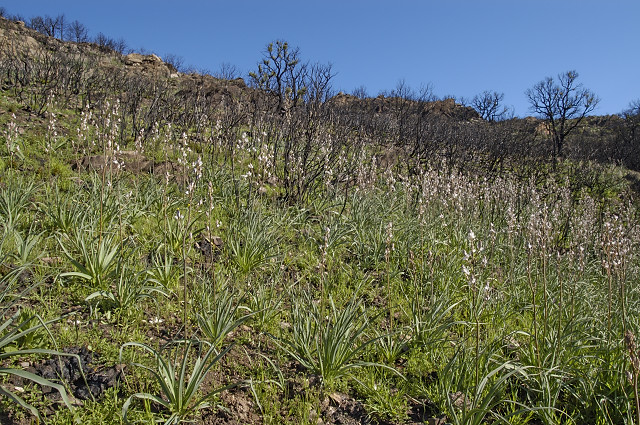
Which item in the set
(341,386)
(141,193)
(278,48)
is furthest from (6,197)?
(278,48)

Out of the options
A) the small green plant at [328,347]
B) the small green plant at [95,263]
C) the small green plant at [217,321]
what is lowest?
the small green plant at [328,347]

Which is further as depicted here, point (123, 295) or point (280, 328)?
point (280, 328)

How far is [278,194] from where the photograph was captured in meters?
8.46

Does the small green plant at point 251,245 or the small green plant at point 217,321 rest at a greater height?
the small green plant at point 251,245

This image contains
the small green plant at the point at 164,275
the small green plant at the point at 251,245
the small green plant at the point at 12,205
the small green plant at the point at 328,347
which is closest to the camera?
the small green plant at the point at 328,347

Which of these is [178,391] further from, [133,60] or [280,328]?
[133,60]

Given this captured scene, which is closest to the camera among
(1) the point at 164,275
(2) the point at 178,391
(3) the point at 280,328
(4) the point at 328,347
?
(2) the point at 178,391

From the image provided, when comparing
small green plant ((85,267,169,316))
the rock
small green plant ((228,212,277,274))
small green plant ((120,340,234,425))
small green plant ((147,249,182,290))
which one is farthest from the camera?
the rock

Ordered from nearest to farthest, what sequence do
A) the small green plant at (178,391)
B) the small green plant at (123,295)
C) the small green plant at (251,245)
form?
the small green plant at (178,391), the small green plant at (123,295), the small green plant at (251,245)

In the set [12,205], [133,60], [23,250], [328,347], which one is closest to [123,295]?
[23,250]

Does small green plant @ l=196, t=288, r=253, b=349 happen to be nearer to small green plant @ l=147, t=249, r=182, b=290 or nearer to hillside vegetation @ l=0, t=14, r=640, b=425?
hillside vegetation @ l=0, t=14, r=640, b=425

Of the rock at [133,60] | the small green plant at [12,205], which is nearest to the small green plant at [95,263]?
the small green plant at [12,205]

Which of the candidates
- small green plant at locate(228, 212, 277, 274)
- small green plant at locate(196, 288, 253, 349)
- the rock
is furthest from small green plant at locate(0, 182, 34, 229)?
the rock

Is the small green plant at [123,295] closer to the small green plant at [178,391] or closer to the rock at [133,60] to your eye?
the small green plant at [178,391]
